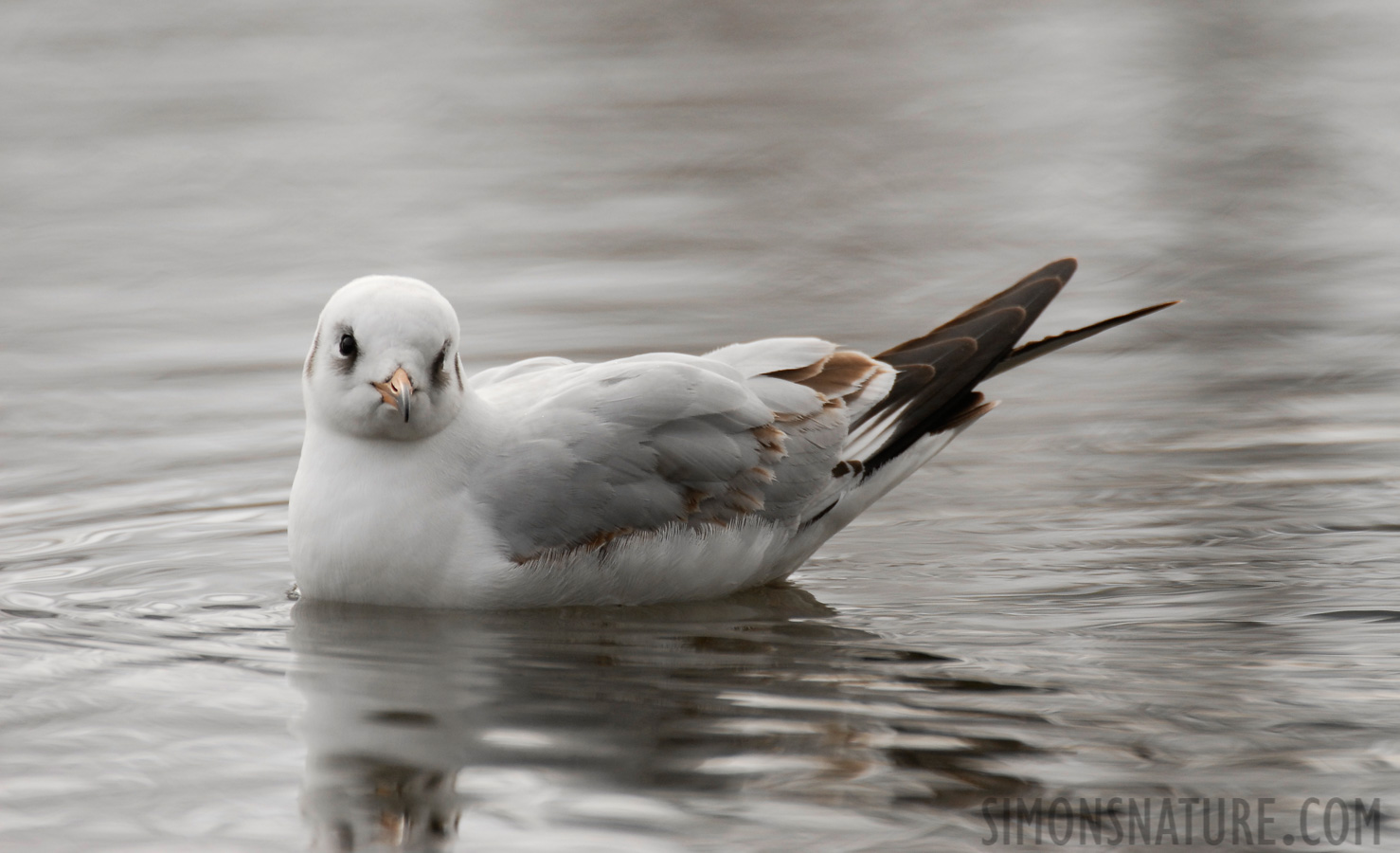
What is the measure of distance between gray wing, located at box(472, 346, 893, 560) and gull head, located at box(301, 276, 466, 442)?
0.29 metres

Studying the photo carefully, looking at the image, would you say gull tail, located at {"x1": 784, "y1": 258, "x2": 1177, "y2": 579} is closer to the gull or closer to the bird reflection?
the gull

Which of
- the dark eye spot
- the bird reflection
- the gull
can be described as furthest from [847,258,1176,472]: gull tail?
the dark eye spot

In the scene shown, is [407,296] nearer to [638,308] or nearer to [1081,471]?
[1081,471]

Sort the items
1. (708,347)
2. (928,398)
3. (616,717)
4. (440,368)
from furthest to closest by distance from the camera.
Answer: (708,347) → (928,398) → (440,368) → (616,717)

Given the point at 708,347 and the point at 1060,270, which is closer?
the point at 1060,270

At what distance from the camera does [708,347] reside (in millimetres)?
9445

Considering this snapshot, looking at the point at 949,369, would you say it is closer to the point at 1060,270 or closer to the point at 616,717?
the point at 1060,270

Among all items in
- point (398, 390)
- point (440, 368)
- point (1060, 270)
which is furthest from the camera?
point (1060, 270)

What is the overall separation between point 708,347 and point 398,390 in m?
3.66

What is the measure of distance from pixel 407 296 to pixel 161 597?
148 centimetres

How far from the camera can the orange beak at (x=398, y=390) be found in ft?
19.2

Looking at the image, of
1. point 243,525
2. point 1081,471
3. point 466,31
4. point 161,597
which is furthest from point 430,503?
point 466,31

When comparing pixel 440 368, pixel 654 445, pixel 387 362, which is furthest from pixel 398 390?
pixel 654 445

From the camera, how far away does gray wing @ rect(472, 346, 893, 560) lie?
6246 mm
